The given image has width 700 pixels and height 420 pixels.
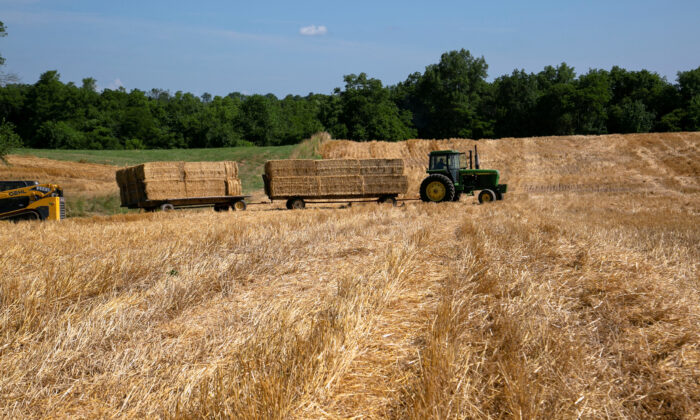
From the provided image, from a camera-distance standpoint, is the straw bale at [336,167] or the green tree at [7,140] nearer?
the straw bale at [336,167]

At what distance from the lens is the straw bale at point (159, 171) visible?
18.2 m

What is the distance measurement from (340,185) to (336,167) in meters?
0.76

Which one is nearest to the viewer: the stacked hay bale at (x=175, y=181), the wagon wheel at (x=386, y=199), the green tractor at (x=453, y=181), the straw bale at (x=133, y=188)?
the green tractor at (x=453, y=181)

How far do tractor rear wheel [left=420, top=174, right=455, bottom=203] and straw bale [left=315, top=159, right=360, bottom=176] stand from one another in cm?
297

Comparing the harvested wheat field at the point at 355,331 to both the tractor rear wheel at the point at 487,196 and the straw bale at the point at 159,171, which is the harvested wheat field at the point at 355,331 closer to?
the tractor rear wheel at the point at 487,196

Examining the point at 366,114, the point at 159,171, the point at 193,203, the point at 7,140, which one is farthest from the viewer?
the point at 366,114

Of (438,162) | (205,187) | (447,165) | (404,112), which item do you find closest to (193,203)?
(205,187)

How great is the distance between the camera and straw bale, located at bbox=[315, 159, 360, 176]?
19453 mm

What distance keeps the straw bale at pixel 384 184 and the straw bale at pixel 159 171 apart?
7.47 metres

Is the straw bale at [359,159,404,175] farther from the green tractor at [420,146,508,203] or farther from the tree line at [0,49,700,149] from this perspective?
the tree line at [0,49,700,149]

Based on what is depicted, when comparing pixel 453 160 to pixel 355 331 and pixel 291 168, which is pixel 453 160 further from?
pixel 355 331

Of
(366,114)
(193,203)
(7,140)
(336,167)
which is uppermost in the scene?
(366,114)

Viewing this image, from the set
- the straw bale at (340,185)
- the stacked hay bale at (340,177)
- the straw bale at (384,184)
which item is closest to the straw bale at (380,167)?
the stacked hay bale at (340,177)

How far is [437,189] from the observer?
18141mm
